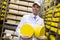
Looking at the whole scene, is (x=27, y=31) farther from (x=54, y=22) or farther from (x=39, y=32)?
(x=54, y=22)

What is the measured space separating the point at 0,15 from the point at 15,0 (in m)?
3.01

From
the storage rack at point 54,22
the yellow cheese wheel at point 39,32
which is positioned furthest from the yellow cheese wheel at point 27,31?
the storage rack at point 54,22

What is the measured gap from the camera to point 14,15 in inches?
255

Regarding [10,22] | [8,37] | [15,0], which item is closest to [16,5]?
[15,0]

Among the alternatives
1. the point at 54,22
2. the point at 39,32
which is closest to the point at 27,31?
the point at 39,32

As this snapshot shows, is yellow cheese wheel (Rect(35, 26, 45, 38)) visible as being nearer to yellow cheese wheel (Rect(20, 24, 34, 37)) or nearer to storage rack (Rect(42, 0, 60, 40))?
yellow cheese wheel (Rect(20, 24, 34, 37))

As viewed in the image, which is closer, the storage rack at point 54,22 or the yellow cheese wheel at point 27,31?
the yellow cheese wheel at point 27,31

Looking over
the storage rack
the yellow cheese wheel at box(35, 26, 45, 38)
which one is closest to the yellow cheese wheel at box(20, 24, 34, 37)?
the yellow cheese wheel at box(35, 26, 45, 38)

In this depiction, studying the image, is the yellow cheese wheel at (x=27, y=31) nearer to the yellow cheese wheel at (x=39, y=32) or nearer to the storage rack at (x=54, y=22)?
the yellow cheese wheel at (x=39, y=32)

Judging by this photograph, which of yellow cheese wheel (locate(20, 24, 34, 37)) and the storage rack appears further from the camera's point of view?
the storage rack

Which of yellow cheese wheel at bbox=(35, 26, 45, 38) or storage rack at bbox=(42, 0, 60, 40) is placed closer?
yellow cheese wheel at bbox=(35, 26, 45, 38)

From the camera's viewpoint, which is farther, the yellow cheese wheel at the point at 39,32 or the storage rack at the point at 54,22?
the storage rack at the point at 54,22

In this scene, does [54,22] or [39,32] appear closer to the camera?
[39,32]

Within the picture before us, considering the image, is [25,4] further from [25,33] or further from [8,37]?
[25,33]
